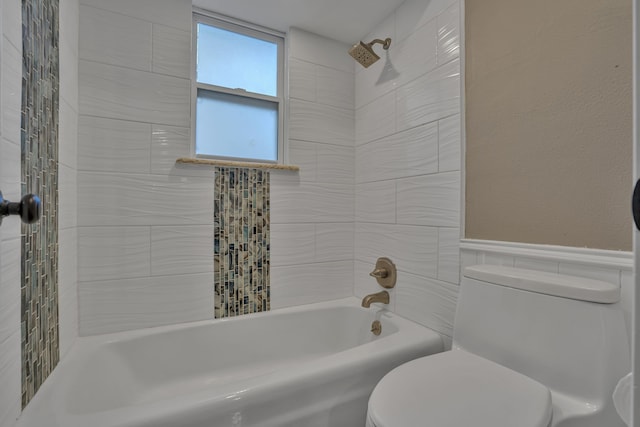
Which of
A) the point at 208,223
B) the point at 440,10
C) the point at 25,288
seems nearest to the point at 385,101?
the point at 440,10

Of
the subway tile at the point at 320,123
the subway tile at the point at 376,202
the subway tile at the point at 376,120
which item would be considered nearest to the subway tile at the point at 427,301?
the subway tile at the point at 376,202

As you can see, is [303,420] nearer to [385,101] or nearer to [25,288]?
[25,288]

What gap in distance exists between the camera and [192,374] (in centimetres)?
150

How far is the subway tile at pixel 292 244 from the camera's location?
178cm

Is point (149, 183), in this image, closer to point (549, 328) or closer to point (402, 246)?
point (402, 246)

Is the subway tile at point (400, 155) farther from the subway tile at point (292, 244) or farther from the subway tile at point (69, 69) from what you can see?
the subway tile at point (69, 69)

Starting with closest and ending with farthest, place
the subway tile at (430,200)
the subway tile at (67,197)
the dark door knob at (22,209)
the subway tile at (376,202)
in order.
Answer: the dark door knob at (22,209), the subway tile at (67,197), the subway tile at (430,200), the subway tile at (376,202)

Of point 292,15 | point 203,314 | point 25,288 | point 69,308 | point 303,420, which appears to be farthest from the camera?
point 292,15

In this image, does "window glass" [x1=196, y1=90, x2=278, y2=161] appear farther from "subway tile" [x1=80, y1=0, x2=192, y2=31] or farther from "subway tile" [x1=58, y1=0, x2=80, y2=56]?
"subway tile" [x1=58, y1=0, x2=80, y2=56]

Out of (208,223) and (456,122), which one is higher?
(456,122)

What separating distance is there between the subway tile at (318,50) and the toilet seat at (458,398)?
1.79m

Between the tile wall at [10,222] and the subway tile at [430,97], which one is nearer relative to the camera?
the tile wall at [10,222]

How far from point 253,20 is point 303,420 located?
2028 millimetres

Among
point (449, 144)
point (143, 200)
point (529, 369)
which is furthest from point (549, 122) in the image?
point (143, 200)
